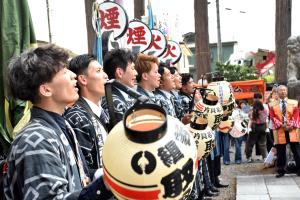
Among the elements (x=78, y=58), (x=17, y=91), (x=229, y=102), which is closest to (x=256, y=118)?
(x=229, y=102)

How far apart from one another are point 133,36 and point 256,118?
4488mm

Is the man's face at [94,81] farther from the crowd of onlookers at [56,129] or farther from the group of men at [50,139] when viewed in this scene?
the group of men at [50,139]

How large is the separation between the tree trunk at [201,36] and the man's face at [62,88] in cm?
1411

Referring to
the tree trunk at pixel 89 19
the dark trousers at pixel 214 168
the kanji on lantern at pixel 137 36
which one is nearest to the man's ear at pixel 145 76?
the dark trousers at pixel 214 168

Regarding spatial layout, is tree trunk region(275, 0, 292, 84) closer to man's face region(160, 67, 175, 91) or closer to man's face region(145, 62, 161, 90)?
man's face region(160, 67, 175, 91)

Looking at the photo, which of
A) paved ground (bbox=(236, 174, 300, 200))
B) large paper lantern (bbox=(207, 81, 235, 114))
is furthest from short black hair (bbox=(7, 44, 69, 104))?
paved ground (bbox=(236, 174, 300, 200))

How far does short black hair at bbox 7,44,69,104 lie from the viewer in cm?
195

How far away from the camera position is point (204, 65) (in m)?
16.2

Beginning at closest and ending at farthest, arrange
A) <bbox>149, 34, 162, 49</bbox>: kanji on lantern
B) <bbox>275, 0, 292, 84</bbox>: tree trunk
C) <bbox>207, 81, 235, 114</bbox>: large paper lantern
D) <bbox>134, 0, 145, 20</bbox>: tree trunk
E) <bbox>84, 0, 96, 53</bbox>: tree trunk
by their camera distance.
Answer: <bbox>207, 81, 235, 114</bbox>: large paper lantern → <bbox>149, 34, 162, 49</bbox>: kanji on lantern → <bbox>84, 0, 96, 53</bbox>: tree trunk → <bbox>275, 0, 292, 84</bbox>: tree trunk → <bbox>134, 0, 145, 20</bbox>: tree trunk

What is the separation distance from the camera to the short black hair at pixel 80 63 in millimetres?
3020

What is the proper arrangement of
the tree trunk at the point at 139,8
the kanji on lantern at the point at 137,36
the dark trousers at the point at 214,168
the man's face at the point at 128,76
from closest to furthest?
the man's face at the point at 128,76, the dark trousers at the point at 214,168, the kanji on lantern at the point at 137,36, the tree trunk at the point at 139,8

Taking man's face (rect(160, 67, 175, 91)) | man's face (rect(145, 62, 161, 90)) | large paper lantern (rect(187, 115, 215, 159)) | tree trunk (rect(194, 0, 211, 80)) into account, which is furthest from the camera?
tree trunk (rect(194, 0, 211, 80))

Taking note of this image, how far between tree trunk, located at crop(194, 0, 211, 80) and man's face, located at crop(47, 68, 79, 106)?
14.1m

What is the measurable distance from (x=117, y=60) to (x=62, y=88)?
64.1 inches
